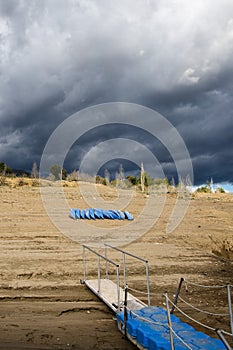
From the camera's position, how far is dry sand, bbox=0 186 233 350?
663 cm

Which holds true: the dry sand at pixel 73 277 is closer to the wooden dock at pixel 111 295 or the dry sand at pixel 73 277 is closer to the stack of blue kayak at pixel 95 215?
the wooden dock at pixel 111 295

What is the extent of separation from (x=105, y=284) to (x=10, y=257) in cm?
585

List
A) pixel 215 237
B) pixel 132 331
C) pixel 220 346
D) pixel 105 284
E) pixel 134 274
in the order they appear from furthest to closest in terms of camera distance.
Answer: pixel 215 237
pixel 134 274
pixel 105 284
pixel 132 331
pixel 220 346

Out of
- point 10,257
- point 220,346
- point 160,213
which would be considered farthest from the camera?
point 160,213

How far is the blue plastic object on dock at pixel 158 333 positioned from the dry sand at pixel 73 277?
0.35 m

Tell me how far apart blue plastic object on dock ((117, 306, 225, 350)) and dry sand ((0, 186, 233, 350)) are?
348 mm

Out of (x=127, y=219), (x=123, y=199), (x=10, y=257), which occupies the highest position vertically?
(x=123, y=199)

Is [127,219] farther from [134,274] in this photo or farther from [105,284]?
[105,284]

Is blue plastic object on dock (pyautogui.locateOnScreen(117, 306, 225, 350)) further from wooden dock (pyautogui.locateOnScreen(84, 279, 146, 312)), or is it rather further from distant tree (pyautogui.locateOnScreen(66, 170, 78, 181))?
distant tree (pyautogui.locateOnScreen(66, 170, 78, 181))

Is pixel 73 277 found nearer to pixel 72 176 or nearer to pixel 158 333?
pixel 158 333

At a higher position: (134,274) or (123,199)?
(123,199)

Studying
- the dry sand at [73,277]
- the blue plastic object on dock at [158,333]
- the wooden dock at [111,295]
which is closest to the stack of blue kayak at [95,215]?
the dry sand at [73,277]

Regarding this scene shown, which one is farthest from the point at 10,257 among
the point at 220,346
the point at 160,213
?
the point at 160,213

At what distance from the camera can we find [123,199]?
36.4 meters
